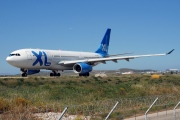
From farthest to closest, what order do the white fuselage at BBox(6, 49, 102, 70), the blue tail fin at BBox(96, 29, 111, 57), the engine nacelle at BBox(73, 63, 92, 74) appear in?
the blue tail fin at BBox(96, 29, 111, 57) < the engine nacelle at BBox(73, 63, 92, 74) < the white fuselage at BBox(6, 49, 102, 70)

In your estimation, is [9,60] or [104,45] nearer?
[9,60]

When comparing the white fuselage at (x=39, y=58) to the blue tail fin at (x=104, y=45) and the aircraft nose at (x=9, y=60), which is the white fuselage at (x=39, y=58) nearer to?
the aircraft nose at (x=9, y=60)

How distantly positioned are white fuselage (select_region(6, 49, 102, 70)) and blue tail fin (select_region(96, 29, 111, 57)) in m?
13.1

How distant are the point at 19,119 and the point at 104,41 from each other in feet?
172

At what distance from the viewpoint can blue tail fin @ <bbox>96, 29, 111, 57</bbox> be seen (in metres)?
64.8

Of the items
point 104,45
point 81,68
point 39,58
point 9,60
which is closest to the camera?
Result: point 9,60

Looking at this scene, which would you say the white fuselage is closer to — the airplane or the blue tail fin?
the airplane

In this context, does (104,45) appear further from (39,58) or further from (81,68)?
(39,58)

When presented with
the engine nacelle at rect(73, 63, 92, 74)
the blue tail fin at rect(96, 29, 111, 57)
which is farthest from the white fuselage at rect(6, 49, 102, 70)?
the blue tail fin at rect(96, 29, 111, 57)

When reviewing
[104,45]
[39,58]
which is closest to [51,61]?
[39,58]

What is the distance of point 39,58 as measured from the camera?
4369 centimetres

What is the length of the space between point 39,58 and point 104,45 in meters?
24.0

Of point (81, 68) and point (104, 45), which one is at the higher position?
point (104, 45)

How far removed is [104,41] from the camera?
A: 65.9 m
